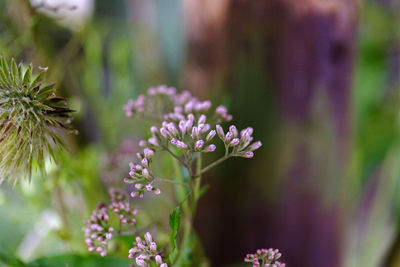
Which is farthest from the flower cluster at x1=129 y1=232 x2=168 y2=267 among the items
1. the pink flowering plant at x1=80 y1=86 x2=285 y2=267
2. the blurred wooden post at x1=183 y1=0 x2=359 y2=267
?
the blurred wooden post at x1=183 y1=0 x2=359 y2=267

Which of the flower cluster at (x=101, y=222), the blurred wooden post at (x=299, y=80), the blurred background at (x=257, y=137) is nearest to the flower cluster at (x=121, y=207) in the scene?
the flower cluster at (x=101, y=222)

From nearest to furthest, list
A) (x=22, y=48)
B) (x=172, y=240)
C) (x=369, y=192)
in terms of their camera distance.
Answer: (x=172, y=240) < (x=22, y=48) < (x=369, y=192)

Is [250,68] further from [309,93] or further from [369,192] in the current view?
[369,192]

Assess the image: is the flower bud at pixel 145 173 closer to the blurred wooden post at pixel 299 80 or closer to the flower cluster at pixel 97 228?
the flower cluster at pixel 97 228

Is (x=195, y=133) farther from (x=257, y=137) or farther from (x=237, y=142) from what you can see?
(x=257, y=137)

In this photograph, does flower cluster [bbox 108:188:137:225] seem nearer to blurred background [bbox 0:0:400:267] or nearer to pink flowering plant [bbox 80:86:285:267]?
pink flowering plant [bbox 80:86:285:267]

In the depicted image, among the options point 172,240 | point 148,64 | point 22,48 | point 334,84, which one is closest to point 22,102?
point 172,240

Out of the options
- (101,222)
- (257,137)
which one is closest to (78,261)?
(101,222)
